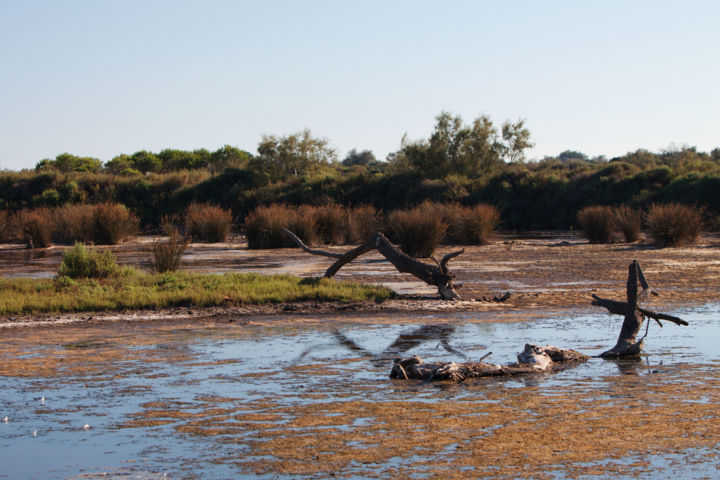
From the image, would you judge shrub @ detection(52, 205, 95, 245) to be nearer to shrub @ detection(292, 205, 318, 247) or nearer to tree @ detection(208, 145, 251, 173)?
shrub @ detection(292, 205, 318, 247)

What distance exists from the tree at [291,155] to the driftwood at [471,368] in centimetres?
5615

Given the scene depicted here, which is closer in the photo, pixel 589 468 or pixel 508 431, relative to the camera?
pixel 589 468

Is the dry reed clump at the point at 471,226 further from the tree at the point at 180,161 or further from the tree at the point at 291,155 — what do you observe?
the tree at the point at 180,161

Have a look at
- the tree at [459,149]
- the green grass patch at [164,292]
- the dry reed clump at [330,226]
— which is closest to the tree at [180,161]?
the tree at [459,149]

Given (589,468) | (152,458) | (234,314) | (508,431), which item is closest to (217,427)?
(152,458)

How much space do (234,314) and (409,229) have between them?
38.3 ft

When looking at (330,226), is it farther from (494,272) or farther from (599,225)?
(494,272)

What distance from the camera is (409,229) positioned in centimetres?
2577

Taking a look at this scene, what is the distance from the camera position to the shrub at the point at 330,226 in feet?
105

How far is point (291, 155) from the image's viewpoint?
6638cm

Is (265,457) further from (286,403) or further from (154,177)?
(154,177)

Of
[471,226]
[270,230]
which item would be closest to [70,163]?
[270,230]

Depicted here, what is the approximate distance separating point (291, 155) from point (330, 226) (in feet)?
114

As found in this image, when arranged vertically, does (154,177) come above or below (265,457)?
above
